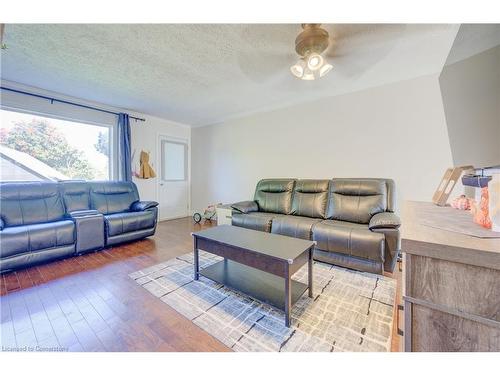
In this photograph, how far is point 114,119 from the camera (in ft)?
12.7

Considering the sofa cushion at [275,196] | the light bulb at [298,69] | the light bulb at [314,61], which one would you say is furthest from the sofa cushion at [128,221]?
the light bulb at [314,61]

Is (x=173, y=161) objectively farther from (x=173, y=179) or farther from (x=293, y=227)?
(x=293, y=227)

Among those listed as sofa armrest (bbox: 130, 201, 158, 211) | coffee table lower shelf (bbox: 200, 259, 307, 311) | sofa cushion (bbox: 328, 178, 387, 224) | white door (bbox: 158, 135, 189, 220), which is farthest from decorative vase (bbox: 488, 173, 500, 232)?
white door (bbox: 158, 135, 189, 220)

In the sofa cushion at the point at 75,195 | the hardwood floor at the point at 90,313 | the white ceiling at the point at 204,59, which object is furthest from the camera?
the sofa cushion at the point at 75,195

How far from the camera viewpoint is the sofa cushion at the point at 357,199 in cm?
257

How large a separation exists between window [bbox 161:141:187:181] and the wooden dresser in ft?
15.9

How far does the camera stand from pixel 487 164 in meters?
1.67

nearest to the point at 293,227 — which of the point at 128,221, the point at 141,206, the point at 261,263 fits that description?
the point at 261,263

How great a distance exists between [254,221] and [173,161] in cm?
303

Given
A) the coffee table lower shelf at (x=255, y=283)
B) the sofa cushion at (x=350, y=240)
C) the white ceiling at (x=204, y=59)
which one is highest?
the white ceiling at (x=204, y=59)

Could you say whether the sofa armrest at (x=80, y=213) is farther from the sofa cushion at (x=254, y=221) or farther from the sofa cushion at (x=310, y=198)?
the sofa cushion at (x=310, y=198)

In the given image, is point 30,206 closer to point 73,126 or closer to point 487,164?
point 73,126

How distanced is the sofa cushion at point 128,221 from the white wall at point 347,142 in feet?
5.82

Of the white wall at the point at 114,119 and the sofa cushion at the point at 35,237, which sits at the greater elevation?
the white wall at the point at 114,119
